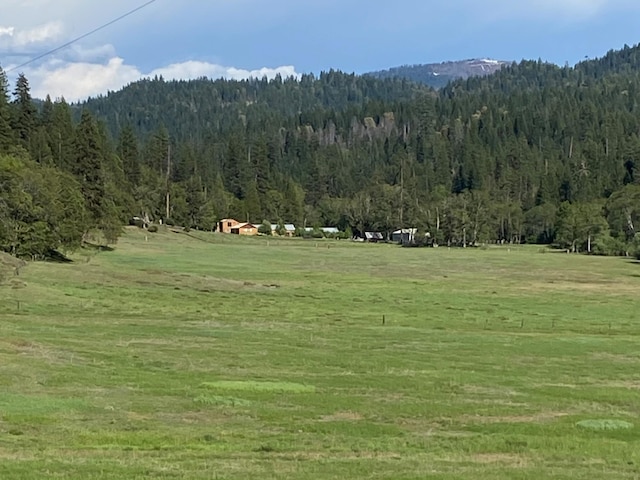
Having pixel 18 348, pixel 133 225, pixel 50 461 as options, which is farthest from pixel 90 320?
pixel 133 225

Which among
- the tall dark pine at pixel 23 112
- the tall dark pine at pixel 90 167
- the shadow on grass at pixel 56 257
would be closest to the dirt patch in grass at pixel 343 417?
the shadow on grass at pixel 56 257

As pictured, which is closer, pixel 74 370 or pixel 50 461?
pixel 50 461

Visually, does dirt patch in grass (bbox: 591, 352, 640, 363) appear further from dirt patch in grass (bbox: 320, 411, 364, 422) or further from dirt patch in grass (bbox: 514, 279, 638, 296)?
dirt patch in grass (bbox: 514, 279, 638, 296)

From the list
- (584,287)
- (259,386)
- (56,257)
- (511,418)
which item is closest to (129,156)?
(56,257)

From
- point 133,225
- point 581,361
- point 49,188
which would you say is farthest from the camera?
point 133,225

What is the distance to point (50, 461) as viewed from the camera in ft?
54.1

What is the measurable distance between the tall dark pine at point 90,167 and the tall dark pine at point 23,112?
63.5ft

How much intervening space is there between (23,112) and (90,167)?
3336 cm

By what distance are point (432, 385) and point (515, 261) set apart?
116 metres

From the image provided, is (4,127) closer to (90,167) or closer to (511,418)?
(90,167)

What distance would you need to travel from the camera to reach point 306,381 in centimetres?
3259

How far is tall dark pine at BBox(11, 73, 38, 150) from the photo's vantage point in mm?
144250

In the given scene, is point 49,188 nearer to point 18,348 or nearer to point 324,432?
point 18,348

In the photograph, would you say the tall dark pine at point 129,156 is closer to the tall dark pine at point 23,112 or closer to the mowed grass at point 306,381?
the tall dark pine at point 23,112
